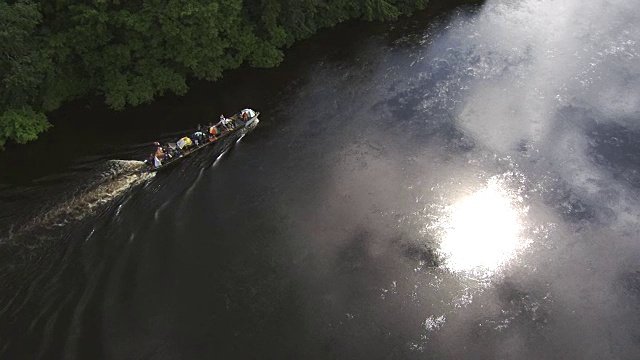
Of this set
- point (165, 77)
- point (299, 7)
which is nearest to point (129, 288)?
point (165, 77)

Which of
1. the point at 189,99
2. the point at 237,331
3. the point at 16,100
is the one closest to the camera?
the point at 237,331

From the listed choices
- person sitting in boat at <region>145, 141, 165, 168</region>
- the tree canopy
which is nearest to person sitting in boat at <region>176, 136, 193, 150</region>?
person sitting in boat at <region>145, 141, 165, 168</region>

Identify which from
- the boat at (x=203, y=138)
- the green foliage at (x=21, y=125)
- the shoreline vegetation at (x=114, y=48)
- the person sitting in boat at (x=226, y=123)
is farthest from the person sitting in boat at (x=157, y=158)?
the green foliage at (x=21, y=125)

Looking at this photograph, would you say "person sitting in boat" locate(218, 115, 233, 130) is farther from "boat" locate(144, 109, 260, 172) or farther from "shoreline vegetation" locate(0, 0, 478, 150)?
"shoreline vegetation" locate(0, 0, 478, 150)

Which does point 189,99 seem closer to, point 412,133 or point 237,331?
point 412,133

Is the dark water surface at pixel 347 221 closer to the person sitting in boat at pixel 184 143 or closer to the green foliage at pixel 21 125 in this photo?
the green foliage at pixel 21 125

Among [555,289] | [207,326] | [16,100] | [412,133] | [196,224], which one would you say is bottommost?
[555,289]
